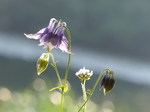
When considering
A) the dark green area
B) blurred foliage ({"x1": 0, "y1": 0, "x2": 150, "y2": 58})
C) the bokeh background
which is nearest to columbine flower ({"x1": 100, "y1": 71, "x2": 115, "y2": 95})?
the dark green area

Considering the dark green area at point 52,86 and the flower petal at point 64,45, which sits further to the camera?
the dark green area at point 52,86

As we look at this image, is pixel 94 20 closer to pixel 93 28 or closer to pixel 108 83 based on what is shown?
pixel 93 28

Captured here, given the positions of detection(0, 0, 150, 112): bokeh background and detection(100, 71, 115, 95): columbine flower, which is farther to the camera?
detection(0, 0, 150, 112): bokeh background

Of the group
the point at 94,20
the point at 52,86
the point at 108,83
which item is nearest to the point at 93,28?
the point at 94,20

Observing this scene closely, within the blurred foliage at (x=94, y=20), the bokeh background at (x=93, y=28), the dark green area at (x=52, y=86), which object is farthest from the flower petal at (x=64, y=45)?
the blurred foliage at (x=94, y=20)

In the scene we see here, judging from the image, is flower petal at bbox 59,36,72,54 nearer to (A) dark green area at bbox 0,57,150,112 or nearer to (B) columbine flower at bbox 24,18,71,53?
(B) columbine flower at bbox 24,18,71,53

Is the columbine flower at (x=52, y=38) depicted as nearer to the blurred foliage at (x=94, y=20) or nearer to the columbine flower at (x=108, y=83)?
the columbine flower at (x=108, y=83)

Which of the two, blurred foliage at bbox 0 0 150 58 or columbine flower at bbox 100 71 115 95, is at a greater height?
blurred foliage at bbox 0 0 150 58

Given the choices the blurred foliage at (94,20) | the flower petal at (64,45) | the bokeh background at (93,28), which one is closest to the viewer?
the flower petal at (64,45)
